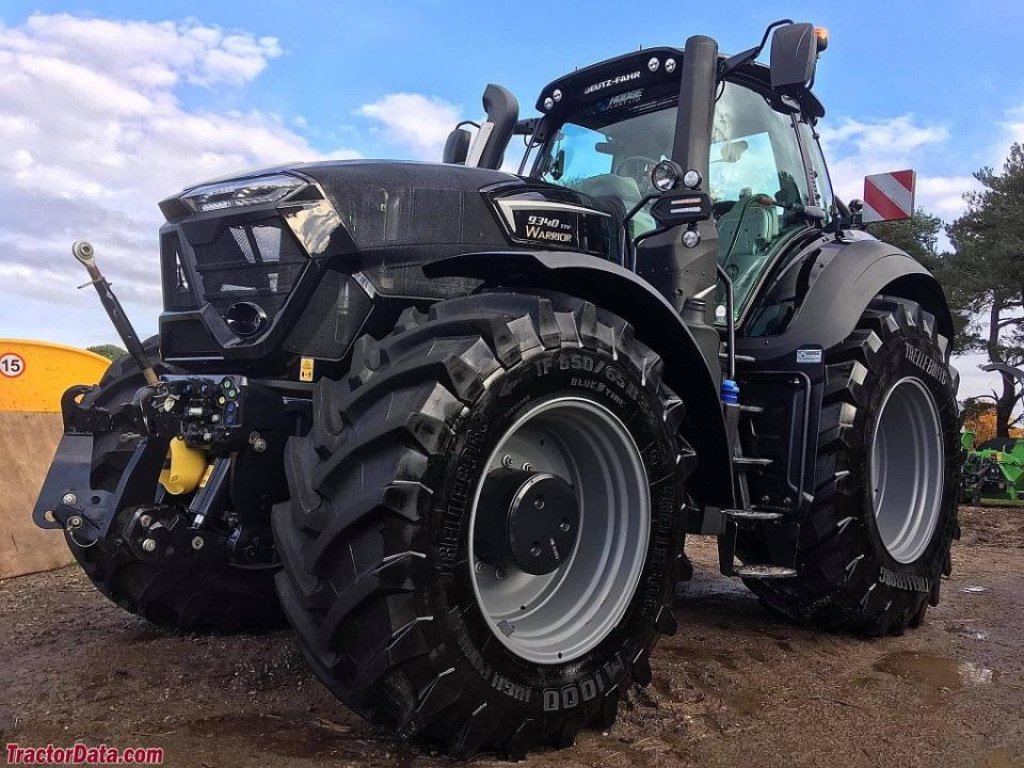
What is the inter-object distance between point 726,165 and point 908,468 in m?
1.96

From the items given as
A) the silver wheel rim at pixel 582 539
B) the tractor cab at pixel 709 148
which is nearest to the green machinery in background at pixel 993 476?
the tractor cab at pixel 709 148

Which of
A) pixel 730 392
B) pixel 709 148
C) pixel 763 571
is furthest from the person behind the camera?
pixel 709 148

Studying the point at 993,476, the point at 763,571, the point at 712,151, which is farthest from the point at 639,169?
the point at 993,476

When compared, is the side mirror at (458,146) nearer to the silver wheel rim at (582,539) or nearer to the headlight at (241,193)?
the headlight at (241,193)

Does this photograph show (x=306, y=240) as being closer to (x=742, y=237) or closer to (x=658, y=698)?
(x=658, y=698)

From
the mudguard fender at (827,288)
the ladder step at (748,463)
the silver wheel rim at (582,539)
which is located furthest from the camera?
the mudguard fender at (827,288)

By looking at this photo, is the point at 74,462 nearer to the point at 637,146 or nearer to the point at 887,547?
the point at 637,146

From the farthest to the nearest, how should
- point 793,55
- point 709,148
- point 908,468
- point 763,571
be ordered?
point 908,468, point 709,148, point 763,571, point 793,55

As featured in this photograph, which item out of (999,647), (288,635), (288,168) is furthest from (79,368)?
(999,647)

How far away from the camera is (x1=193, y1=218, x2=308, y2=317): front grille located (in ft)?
10.0

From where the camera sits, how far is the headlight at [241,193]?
3.08 meters

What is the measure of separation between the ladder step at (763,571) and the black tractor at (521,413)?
3 cm

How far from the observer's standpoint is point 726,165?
455 cm

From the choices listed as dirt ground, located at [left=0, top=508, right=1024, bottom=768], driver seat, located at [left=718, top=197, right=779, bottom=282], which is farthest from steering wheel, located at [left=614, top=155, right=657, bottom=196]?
dirt ground, located at [left=0, top=508, right=1024, bottom=768]
